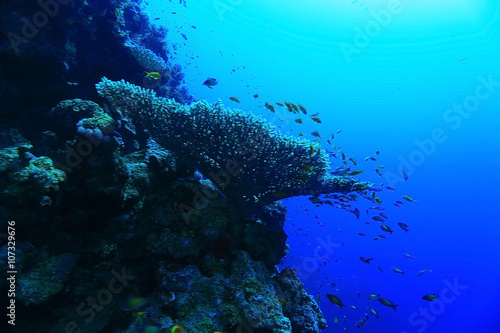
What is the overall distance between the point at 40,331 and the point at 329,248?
79364mm

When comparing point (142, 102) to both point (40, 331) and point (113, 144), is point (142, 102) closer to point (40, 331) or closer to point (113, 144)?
point (113, 144)

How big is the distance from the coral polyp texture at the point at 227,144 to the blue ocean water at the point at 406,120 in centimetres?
3789

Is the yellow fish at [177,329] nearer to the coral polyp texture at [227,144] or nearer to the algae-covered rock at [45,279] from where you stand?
the algae-covered rock at [45,279]

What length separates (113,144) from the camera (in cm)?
365

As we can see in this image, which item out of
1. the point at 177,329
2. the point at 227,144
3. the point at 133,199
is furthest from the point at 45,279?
the point at 227,144

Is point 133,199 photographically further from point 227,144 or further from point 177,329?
point 177,329

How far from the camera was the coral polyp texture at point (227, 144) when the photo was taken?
4.96m

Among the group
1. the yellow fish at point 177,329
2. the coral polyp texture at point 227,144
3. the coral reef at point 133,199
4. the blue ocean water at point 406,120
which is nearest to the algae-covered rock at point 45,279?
the coral reef at point 133,199

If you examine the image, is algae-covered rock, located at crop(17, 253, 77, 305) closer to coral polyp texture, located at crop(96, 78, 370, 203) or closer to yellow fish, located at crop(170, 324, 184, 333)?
yellow fish, located at crop(170, 324, 184, 333)

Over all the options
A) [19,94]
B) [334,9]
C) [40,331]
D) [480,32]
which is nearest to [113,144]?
[40,331]

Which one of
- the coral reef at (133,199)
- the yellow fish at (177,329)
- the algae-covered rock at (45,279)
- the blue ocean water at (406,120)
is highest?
the blue ocean water at (406,120)

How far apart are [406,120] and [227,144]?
101 m

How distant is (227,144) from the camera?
4895 mm

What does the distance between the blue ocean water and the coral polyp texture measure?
3789 centimetres
